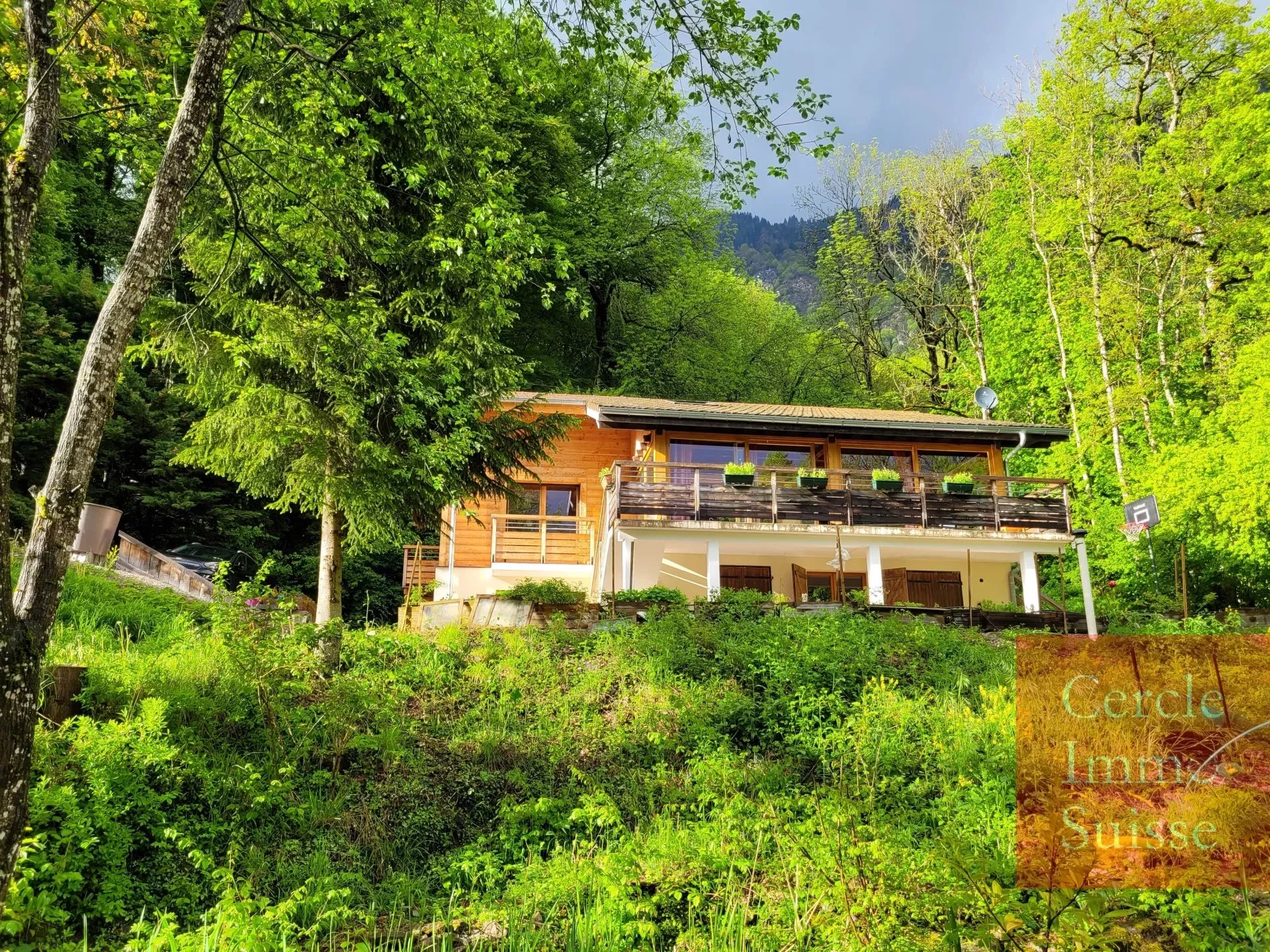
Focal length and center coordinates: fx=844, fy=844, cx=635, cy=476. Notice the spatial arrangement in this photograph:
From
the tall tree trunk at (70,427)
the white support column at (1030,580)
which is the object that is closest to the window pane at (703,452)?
the white support column at (1030,580)

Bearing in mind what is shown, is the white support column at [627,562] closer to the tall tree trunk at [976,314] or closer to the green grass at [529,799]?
the green grass at [529,799]

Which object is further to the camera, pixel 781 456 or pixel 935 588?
pixel 781 456

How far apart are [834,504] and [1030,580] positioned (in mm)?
4334

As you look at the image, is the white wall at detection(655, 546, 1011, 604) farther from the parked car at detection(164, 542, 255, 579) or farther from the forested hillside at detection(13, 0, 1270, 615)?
the parked car at detection(164, 542, 255, 579)

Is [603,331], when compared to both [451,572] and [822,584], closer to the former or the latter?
[451,572]

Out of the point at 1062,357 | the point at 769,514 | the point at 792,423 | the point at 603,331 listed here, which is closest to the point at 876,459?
the point at 792,423

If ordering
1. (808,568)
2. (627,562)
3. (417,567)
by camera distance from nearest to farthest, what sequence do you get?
(627,562)
(808,568)
(417,567)

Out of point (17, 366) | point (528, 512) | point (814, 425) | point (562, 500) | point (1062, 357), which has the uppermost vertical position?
point (1062, 357)

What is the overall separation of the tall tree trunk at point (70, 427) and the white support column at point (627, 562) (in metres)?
12.3

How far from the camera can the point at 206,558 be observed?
62.5 feet

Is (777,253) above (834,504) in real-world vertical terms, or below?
above

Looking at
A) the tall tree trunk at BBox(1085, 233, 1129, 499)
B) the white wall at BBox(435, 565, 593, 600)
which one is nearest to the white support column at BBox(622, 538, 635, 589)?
the white wall at BBox(435, 565, 593, 600)

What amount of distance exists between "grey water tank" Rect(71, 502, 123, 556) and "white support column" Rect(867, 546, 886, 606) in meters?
13.6

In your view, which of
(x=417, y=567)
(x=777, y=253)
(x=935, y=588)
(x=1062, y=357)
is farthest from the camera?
(x=777, y=253)
